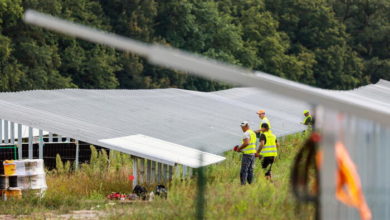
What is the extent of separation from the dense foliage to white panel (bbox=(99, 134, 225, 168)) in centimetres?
2881

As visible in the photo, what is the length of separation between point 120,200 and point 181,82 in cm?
4934

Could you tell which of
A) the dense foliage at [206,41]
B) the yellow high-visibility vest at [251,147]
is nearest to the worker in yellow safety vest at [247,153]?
the yellow high-visibility vest at [251,147]

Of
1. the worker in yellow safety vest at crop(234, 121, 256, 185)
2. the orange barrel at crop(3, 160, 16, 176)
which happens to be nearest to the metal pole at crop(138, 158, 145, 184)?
the worker in yellow safety vest at crop(234, 121, 256, 185)

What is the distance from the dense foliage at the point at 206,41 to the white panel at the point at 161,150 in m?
28.8

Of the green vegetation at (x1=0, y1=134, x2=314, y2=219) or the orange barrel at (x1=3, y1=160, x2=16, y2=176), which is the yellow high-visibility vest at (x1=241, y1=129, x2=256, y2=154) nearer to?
the green vegetation at (x1=0, y1=134, x2=314, y2=219)

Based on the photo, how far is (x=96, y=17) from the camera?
60.6 meters

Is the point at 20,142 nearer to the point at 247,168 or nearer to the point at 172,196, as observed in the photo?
the point at 247,168

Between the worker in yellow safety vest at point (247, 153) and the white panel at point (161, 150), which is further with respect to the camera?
the worker in yellow safety vest at point (247, 153)

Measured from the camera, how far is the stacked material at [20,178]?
17391 mm

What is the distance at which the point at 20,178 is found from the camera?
17.4 m

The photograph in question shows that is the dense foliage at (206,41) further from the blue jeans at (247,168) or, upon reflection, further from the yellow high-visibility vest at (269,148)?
the blue jeans at (247,168)

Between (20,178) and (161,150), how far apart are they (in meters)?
3.02


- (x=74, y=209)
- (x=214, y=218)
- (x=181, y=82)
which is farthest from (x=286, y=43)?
(x=214, y=218)

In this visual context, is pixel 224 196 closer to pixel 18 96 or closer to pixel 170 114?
pixel 18 96
